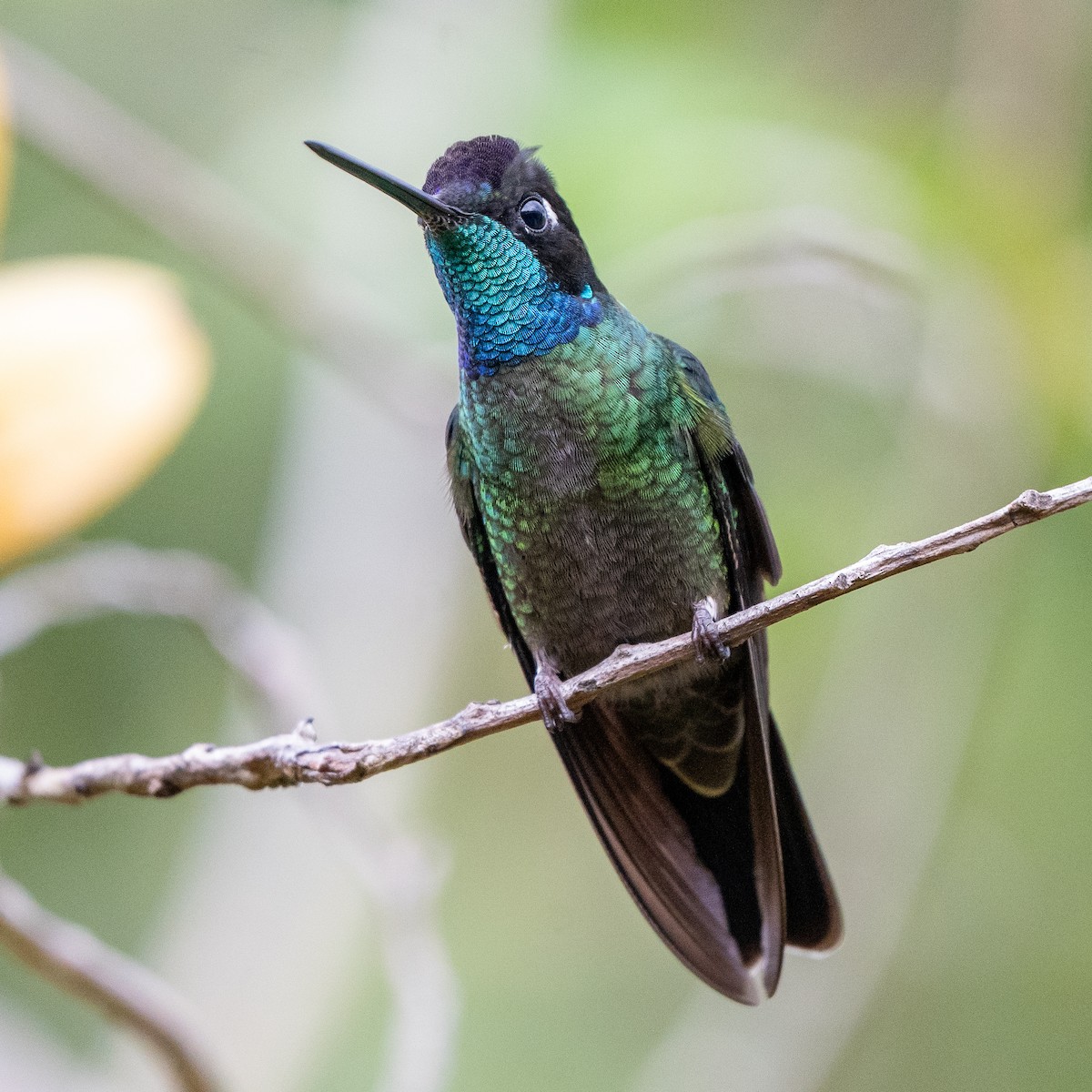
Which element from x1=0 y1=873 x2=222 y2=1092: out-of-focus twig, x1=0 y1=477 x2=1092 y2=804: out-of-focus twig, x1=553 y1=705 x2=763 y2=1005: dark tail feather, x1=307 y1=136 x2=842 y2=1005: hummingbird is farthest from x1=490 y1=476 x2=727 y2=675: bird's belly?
x1=0 y1=873 x2=222 y2=1092: out-of-focus twig

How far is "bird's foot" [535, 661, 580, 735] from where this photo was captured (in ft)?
4.67

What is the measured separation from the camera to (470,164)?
1330 mm

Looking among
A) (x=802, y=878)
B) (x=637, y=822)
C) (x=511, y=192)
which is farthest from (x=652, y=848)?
(x=511, y=192)

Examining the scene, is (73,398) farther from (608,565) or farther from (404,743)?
(608,565)

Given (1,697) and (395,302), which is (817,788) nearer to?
(395,302)

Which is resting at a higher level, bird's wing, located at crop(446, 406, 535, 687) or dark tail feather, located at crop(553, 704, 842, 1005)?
bird's wing, located at crop(446, 406, 535, 687)

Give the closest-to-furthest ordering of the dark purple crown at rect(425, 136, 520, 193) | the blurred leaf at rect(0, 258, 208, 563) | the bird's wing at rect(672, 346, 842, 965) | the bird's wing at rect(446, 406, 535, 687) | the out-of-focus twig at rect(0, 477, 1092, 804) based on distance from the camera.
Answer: the out-of-focus twig at rect(0, 477, 1092, 804) < the blurred leaf at rect(0, 258, 208, 563) < the dark purple crown at rect(425, 136, 520, 193) < the bird's wing at rect(672, 346, 842, 965) < the bird's wing at rect(446, 406, 535, 687)

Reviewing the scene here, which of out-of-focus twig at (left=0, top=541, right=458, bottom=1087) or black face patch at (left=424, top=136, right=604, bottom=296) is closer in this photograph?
black face patch at (left=424, top=136, right=604, bottom=296)

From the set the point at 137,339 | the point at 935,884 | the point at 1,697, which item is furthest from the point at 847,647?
the point at 1,697

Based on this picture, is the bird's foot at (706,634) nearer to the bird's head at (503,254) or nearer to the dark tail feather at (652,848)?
the dark tail feather at (652,848)

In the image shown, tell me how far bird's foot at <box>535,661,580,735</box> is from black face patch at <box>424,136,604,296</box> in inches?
A: 19.2

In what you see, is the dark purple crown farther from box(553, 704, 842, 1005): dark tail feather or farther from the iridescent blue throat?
box(553, 704, 842, 1005): dark tail feather

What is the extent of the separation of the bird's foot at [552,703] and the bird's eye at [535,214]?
0.55 meters

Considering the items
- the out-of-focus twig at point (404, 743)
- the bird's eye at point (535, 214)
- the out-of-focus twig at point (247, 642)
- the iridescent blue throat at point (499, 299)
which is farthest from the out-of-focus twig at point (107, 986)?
the bird's eye at point (535, 214)
